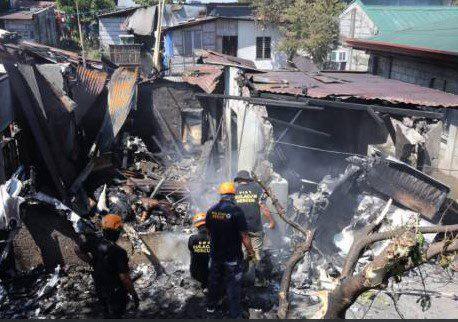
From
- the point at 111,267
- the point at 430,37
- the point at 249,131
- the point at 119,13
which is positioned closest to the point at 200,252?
the point at 111,267

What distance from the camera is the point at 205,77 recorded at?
1391 cm

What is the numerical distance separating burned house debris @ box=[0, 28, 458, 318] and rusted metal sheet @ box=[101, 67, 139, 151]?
3cm

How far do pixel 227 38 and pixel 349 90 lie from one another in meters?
17.0

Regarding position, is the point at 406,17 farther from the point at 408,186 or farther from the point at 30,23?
the point at 30,23

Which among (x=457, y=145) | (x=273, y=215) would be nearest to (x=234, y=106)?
(x=273, y=215)

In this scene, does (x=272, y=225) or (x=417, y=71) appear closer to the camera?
(x=272, y=225)

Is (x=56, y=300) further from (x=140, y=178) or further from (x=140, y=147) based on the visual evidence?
(x=140, y=147)

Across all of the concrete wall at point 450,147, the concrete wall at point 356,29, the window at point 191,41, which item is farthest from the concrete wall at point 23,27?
the concrete wall at point 450,147

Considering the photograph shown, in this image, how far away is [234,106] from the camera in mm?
12031

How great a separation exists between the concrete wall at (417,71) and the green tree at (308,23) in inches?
265

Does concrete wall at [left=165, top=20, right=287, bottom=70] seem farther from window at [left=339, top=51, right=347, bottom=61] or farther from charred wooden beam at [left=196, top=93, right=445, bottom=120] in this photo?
charred wooden beam at [left=196, top=93, right=445, bottom=120]

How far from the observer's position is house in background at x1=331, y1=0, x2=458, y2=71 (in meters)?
16.9

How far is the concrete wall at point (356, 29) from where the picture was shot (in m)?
19.6

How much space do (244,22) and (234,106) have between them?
1502 cm
